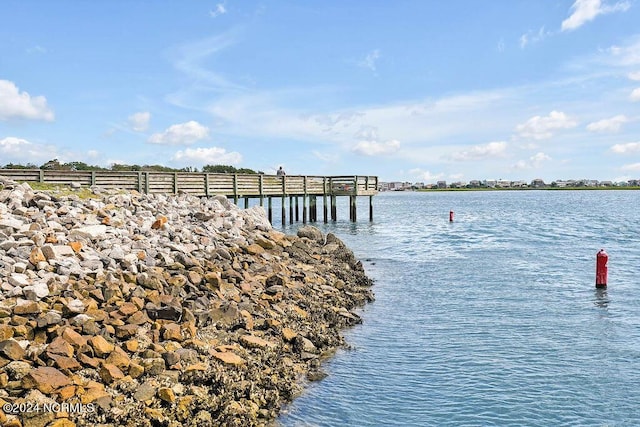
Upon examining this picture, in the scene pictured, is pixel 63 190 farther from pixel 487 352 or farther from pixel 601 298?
pixel 601 298

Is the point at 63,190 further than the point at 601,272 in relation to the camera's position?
Yes

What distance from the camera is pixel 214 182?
3028 cm

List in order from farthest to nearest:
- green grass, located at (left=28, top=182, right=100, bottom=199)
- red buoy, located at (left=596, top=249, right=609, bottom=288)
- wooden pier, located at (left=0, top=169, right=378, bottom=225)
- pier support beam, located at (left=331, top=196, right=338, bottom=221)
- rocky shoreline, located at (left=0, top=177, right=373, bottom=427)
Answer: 1. pier support beam, located at (left=331, top=196, right=338, bottom=221)
2. wooden pier, located at (left=0, top=169, right=378, bottom=225)
3. red buoy, located at (left=596, top=249, right=609, bottom=288)
4. green grass, located at (left=28, top=182, right=100, bottom=199)
5. rocky shoreline, located at (left=0, top=177, right=373, bottom=427)

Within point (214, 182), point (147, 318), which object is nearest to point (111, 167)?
point (214, 182)

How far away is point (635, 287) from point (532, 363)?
380 inches

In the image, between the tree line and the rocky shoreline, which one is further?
the tree line

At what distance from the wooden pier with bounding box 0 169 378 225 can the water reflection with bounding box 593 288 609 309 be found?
55.7 ft

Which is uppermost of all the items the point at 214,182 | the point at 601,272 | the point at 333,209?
the point at 214,182

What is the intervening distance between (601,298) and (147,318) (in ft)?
42.6

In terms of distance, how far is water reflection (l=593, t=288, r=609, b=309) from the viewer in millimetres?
15703

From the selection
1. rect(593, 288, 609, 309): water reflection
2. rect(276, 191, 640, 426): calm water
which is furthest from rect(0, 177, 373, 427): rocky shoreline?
rect(593, 288, 609, 309): water reflection

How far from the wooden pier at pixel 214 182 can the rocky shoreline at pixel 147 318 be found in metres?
4.62

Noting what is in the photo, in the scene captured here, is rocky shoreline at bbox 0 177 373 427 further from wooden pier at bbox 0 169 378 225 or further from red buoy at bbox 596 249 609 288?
red buoy at bbox 596 249 609 288

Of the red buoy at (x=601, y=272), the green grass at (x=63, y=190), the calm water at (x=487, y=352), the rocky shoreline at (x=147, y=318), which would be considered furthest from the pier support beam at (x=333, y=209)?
the rocky shoreline at (x=147, y=318)
